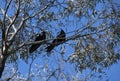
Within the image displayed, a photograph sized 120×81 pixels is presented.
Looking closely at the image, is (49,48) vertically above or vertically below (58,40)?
below

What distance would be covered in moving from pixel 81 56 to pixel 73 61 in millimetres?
223

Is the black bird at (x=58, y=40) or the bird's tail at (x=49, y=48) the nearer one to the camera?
the black bird at (x=58, y=40)

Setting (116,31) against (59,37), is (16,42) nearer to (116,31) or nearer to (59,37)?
(59,37)

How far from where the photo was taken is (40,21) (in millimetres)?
9672

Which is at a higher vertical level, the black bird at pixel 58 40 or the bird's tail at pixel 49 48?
the black bird at pixel 58 40

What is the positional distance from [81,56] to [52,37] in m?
0.79

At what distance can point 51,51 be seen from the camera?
9547mm

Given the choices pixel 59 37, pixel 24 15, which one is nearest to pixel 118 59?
pixel 59 37

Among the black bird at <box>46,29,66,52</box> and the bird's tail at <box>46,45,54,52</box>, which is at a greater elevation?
the black bird at <box>46,29,66,52</box>

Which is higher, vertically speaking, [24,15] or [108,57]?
[24,15]

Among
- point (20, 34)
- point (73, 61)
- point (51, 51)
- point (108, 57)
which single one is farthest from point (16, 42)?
point (108, 57)

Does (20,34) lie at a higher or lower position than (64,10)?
lower

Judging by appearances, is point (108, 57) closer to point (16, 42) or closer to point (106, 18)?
point (106, 18)

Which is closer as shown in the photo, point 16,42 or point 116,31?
point 116,31
